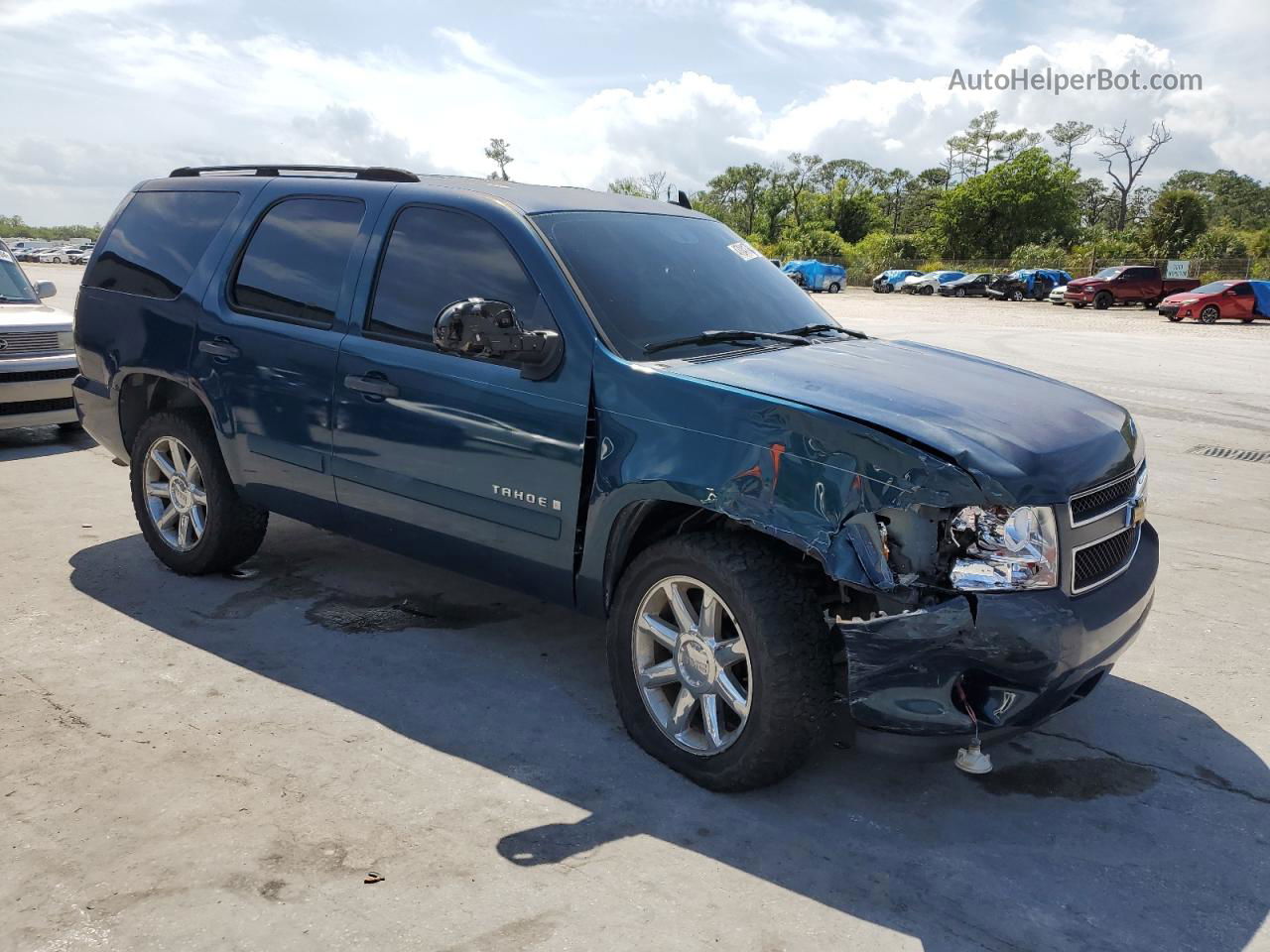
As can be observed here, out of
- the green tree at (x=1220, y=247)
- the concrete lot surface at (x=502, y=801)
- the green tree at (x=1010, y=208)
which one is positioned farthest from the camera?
the green tree at (x=1010, y=208)

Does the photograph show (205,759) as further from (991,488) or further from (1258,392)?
(1258,392)

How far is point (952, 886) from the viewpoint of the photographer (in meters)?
2.95

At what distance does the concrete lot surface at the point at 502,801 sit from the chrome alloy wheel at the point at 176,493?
0.26 metres

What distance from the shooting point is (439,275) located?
4.16m

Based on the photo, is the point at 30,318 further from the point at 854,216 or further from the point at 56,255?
the point at 56,255

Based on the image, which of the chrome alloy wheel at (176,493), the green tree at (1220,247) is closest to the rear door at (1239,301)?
the green tree at (1220,247)

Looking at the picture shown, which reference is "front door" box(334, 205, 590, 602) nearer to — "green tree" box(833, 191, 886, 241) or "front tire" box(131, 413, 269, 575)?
"front tire" box(131, 413, 269, 575)

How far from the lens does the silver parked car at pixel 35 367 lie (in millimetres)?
8562

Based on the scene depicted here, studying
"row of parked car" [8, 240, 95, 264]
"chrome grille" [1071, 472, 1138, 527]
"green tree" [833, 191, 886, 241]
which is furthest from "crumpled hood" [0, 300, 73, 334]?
"green tree" [833, 191, 886, 241]

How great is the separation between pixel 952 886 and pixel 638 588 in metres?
1.30

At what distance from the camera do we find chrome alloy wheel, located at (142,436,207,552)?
525cm

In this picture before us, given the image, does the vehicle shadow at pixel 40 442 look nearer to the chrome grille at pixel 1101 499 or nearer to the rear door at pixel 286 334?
the rear door at pixel 286 334

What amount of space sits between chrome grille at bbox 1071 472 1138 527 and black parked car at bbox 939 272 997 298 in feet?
162

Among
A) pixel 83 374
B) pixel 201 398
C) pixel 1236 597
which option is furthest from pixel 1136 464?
pixel 83 374
